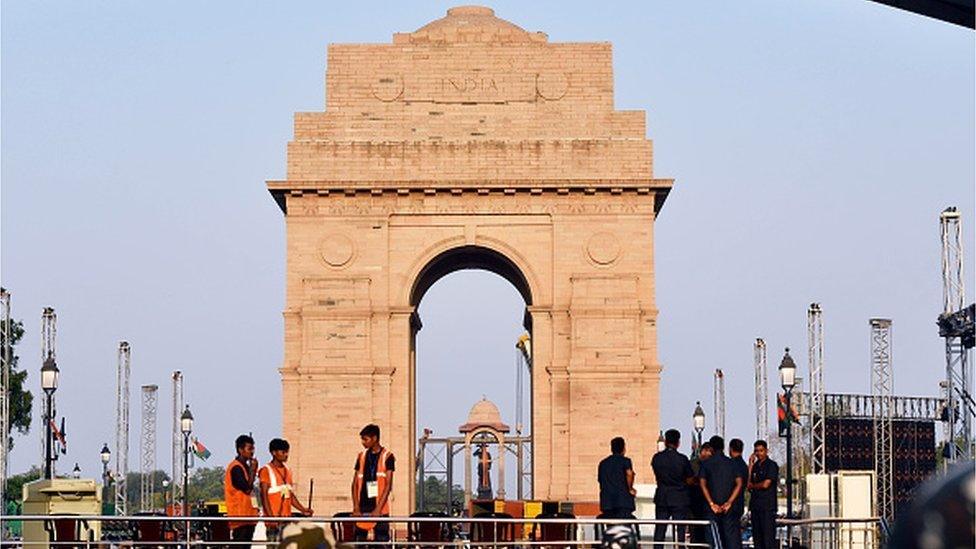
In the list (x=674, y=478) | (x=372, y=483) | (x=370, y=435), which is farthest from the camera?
(x=674, y=478)

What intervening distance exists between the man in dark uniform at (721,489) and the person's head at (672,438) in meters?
0.40

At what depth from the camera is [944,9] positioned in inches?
381

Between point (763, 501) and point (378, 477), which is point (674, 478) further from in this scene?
point (378, 477)

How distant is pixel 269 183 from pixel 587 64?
26.4 ft

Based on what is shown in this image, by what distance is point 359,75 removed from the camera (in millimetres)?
44469

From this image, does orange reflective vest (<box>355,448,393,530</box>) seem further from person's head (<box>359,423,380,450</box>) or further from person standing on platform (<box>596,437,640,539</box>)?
person standing on platform (<box>596,437,640,539</box>)

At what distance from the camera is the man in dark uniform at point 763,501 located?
19516mm

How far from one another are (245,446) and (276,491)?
1.64 feet

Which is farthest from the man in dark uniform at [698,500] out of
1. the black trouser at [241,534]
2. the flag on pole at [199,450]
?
the flag on pole at [199,450]

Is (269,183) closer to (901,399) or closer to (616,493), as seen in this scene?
(616,493)

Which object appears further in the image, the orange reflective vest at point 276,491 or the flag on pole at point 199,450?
the flag on pole at point 199,450

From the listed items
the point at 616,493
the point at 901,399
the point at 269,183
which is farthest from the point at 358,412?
the point at 901,399

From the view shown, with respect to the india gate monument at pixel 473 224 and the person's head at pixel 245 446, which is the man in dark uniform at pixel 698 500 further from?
the india gate monument at pixel 473 224

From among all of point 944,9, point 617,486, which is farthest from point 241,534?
point 944,9
